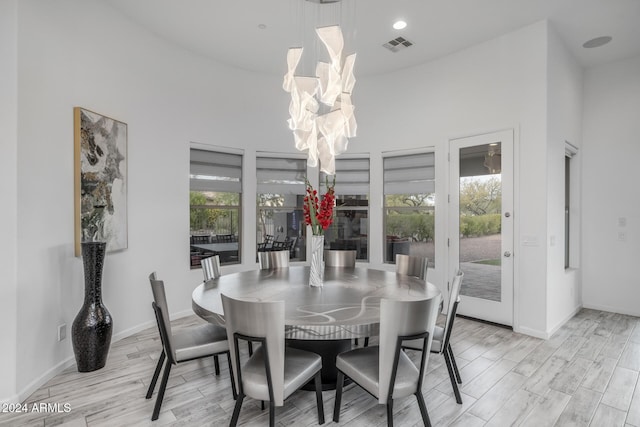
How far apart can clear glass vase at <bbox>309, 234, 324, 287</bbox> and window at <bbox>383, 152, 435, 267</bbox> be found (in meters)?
2.49

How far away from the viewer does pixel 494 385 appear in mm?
2654

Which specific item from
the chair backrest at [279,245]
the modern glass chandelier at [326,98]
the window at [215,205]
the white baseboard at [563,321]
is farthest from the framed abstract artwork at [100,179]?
the white baseboard at [563,321]

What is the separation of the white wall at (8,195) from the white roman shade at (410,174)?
4.25 m

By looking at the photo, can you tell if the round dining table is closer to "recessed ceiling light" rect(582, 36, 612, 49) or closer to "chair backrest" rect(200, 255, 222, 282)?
"chair backrest" rect(200, 255, 222, 282)

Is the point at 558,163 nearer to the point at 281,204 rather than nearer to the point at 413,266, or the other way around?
the point at 413,266

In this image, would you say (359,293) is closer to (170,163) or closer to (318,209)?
(318,209)

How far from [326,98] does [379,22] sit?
1.69m

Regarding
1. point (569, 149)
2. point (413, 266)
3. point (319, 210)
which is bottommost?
point (413, 266)

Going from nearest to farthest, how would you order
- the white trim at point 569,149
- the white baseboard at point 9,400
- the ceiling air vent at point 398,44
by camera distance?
1. the white baseboard at point 9,400
2. the ceiling air vent at point 398,44
3. the white trim at point 569,149

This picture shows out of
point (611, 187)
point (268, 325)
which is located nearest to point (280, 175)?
point (268, 325)

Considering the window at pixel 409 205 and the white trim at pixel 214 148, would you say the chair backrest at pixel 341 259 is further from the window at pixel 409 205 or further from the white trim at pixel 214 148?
the white trim at pixel 214 148

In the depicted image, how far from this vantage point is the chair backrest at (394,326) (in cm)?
182

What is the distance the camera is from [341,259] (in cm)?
386

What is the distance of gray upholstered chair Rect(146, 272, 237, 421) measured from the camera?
2180mm
